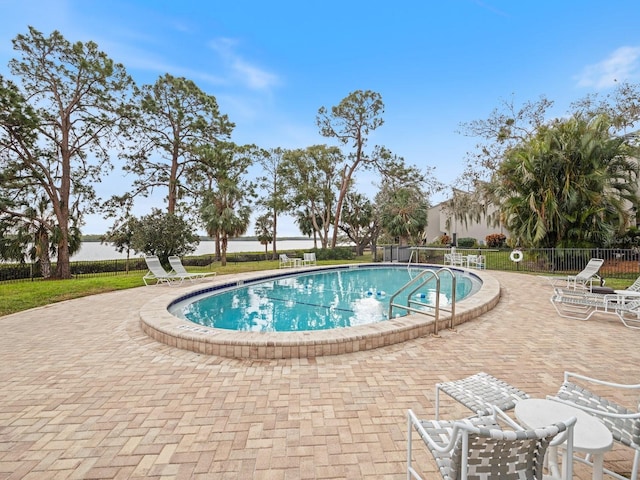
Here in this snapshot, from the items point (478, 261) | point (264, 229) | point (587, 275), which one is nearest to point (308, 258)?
point (478, 261)

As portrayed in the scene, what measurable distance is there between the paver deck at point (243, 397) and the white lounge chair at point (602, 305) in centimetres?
39

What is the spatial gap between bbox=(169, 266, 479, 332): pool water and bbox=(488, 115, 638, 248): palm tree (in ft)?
14.3

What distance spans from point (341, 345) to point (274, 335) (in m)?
0.99

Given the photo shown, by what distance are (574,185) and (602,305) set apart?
10174mm

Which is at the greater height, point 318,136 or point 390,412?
point 318,136

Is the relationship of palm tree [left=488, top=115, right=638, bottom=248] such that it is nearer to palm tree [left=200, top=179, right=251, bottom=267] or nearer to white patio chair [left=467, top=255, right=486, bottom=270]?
white patio chair [left=467, top=255, right=486, bottom=270]

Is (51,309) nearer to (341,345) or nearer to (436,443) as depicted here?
(341,345)

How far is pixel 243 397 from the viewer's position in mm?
3291

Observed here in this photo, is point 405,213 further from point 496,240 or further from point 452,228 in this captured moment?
point 452,228

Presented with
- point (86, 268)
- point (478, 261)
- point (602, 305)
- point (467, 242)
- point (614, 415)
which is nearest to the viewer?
point (614, 415)

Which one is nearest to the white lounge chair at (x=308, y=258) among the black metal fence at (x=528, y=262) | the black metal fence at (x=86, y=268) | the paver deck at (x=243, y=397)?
the black metal fence at (x=528, y=262)

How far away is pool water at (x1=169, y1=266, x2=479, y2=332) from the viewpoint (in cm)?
747

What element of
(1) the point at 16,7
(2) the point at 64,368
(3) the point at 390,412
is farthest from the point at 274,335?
(1) the point at 16,7

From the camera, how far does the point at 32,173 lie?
1608 cm
